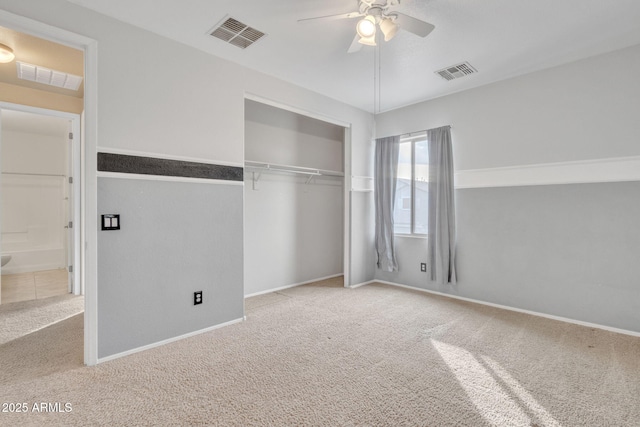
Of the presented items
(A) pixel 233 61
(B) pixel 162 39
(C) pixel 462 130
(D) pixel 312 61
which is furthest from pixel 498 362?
(B) pixel 162 39

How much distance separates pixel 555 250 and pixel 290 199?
10.9 feet

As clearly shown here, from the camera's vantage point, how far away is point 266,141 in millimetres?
4324

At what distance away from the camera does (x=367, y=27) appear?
209 cm

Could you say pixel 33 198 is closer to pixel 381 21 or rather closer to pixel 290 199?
pixel 290 199

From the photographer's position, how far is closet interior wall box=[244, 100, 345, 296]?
13.7ft

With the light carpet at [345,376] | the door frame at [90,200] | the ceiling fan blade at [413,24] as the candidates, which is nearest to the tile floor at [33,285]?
the light carpet at [345,376]

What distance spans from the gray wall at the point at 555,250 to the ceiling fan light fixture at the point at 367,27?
2533 mm

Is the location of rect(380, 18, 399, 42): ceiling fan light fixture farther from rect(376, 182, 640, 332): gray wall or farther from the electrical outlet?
the electrical outlet

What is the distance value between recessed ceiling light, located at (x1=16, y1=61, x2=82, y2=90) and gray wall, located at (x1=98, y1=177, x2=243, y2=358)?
1.90 m

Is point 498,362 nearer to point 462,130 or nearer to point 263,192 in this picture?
point 462,130

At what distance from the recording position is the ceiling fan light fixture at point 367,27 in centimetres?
207

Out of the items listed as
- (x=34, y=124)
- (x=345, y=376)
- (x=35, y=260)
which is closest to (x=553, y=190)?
(x=345, y=376)

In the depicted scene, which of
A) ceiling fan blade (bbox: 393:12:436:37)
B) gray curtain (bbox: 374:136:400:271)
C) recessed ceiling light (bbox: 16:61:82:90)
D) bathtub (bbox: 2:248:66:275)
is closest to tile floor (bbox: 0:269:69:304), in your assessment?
bathtub (bbox: 2:248:66:275)

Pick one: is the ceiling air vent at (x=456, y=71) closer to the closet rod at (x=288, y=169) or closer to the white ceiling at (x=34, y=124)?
the closet rod at (x=288, y=169)
